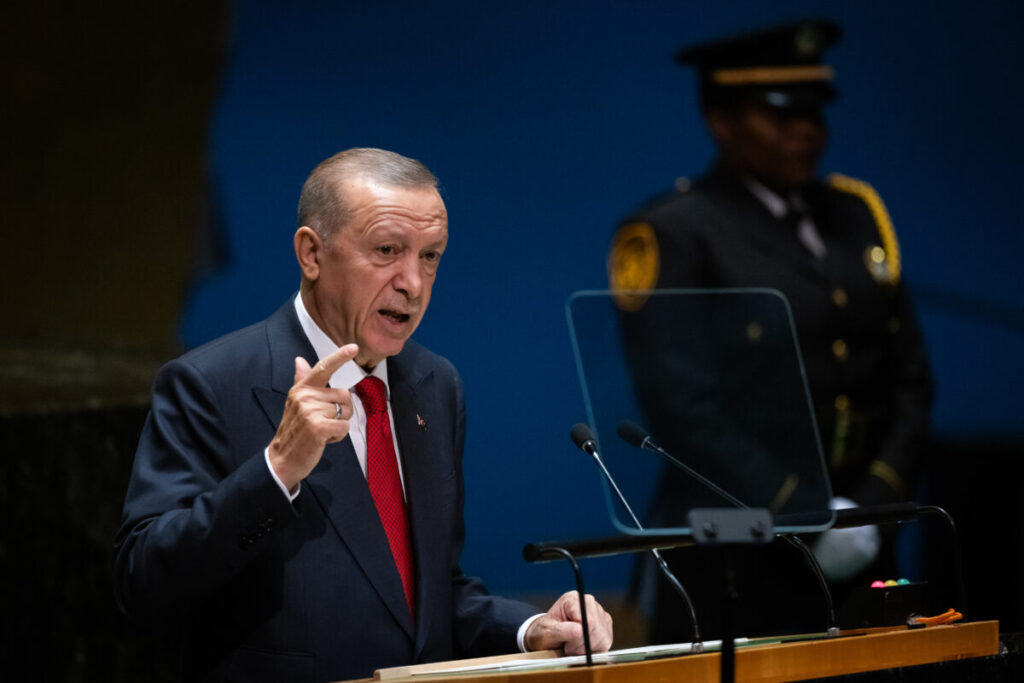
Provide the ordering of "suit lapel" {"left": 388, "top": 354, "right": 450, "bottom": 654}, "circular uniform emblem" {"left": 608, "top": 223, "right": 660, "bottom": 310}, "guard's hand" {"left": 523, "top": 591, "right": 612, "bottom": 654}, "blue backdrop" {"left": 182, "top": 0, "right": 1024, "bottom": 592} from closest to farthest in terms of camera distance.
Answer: "guard's hand" {"left": 523, "top": 591, "right": 612, "bottom": 654} < "suit lapel" {"left": 388, "top": 354, "right": 450, "bottom": 654} < "blue backdrop" {"left": 182, "top": 0, "right": 1024, "bottom": 592} < "circular uniform emblem" {"left": 608, "top": 223, "right": 660, "bottom": 310}

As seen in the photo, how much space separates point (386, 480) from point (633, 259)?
193cm

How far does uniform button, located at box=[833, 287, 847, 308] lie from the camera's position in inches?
161

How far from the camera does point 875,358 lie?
4.15 meters

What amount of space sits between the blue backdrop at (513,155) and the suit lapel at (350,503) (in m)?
1.34

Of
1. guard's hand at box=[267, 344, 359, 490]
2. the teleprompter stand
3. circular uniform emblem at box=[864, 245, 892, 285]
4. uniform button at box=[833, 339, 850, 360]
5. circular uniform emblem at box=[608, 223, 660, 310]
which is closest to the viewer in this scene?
the teleprompter stand

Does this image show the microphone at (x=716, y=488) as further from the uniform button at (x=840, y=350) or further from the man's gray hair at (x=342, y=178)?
the uniform button at (x=840, y=350)

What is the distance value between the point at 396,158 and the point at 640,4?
6.67 ft

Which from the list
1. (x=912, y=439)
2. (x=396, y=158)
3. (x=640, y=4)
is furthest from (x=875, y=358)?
(x=396, y=158)

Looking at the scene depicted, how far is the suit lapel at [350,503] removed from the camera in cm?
200

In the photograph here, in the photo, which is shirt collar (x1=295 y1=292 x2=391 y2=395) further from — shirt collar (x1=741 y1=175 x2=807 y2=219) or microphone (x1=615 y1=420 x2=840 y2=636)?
shirt collar (x1=741 y1=175 x2=807 y2=219)

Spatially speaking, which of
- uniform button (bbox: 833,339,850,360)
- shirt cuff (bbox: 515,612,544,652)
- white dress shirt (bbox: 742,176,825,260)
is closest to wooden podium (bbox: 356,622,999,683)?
shirt cuff (bbox: 515,612,544,652)

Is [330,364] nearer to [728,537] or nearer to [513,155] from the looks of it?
[728,537]

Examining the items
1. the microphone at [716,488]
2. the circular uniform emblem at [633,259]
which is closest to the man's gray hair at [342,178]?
the microphone at [716,488]

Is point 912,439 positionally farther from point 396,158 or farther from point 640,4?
point 396,158
